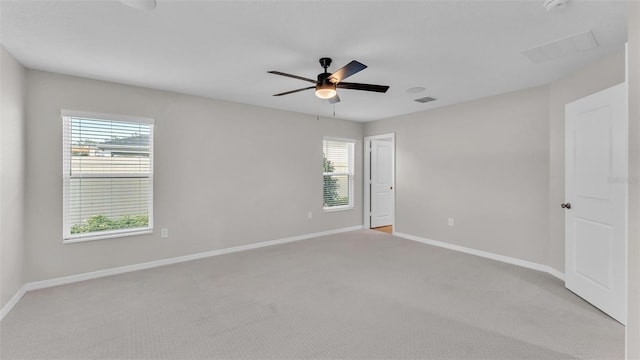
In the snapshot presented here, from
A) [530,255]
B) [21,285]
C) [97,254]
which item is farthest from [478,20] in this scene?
[21,285]

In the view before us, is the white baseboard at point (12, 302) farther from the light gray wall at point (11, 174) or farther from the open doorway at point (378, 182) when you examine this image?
the open doorway at point (378, 182)

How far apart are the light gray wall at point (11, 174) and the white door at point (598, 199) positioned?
537cm

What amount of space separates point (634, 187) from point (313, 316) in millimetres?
2296

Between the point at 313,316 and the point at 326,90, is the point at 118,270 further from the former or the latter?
the point at 326,90

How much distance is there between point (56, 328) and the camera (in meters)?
2.39

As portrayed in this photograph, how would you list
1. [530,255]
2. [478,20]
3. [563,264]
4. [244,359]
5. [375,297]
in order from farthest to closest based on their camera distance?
[530,255] → [563,264] → [375,297] → [478,20] → [244,359]

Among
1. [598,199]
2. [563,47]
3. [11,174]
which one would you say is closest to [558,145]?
[598,199]

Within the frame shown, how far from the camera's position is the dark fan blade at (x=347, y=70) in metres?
2.35

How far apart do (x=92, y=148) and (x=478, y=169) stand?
211 inches

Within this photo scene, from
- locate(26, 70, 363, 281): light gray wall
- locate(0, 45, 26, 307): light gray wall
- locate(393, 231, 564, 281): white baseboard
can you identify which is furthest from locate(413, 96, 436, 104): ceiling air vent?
locate(0, 45, 26, 307): light gray wall

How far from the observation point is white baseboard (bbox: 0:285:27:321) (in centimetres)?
257

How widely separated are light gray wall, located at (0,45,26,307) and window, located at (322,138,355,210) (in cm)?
433

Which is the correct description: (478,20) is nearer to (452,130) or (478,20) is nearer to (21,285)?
(452,130)

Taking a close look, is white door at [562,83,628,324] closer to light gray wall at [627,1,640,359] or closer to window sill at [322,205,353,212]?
light gray wall at [627,1,640,359]
